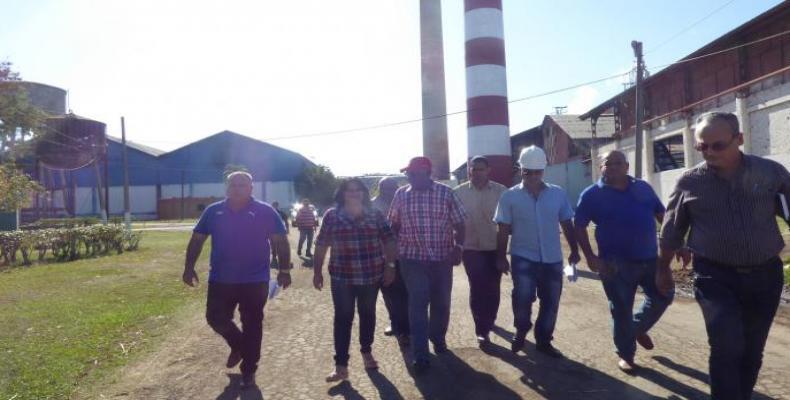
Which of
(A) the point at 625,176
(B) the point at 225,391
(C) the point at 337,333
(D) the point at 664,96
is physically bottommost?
(B) the point at 225,391

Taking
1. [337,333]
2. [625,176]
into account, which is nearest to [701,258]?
[625,176]

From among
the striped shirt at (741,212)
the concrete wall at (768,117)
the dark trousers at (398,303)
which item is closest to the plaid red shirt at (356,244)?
the dark trousers at (398,303)

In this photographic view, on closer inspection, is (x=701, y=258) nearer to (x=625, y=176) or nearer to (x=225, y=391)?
(x=625, y=176)

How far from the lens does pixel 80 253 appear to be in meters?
17.0

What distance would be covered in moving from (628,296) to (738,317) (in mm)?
1457

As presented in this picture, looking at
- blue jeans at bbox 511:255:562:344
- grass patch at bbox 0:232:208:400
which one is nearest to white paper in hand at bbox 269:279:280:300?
grass patch at bbox 0:232:208:400

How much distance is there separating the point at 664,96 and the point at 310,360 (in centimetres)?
2685

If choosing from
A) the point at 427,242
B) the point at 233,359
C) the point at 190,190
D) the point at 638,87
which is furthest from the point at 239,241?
the point at 190,190

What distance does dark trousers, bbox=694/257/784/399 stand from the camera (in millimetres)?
3109

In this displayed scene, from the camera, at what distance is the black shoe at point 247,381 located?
452 cm

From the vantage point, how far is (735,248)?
10.2 ft

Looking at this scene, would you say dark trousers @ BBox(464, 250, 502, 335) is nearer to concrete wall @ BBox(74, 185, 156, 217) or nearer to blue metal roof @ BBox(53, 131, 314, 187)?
blue metal roof @ BBox(53, 131, 314, 187)

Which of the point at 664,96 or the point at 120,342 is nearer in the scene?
the point at 120,342

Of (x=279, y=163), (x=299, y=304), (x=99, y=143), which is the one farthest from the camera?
(x=279, y=163)
